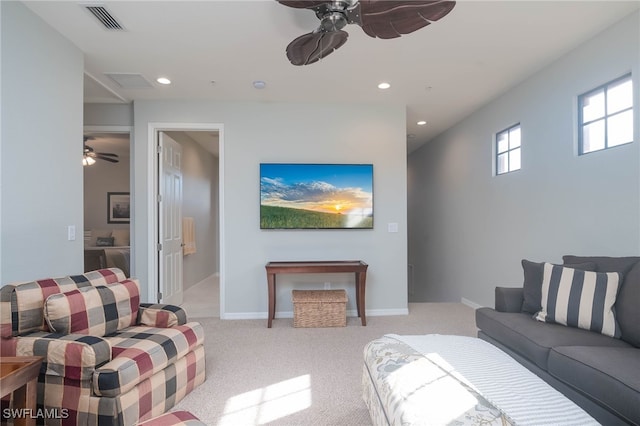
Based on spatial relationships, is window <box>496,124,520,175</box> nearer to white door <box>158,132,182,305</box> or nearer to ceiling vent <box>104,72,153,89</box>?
ceiling vent <box>104,72,153,89</box>

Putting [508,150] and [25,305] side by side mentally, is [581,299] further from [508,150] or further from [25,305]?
[25,305]

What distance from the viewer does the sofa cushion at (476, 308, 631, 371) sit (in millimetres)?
1908

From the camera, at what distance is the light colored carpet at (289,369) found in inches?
79.0

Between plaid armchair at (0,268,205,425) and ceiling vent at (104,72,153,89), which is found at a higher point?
ceiling vent at (104,72,153,89)

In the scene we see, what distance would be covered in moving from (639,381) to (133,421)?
2.45m

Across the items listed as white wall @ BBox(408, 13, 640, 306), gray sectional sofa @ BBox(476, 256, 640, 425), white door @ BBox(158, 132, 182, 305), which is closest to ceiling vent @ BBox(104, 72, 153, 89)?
white door @ BBox(158, 132, 182, 305)

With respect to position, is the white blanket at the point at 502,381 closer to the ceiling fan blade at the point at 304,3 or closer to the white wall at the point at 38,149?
the ceiling fan blade at the point at 304,3

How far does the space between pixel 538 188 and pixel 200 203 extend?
220 inches

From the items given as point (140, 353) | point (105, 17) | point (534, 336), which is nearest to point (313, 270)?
point (140, 353)

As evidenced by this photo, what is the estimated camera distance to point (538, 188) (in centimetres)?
334

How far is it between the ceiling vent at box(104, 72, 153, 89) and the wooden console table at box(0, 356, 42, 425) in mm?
2805

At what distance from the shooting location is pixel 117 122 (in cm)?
408

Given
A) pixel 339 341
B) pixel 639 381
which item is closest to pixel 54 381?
pixel 339 341

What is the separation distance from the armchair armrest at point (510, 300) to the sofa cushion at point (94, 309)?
2.79 meters
